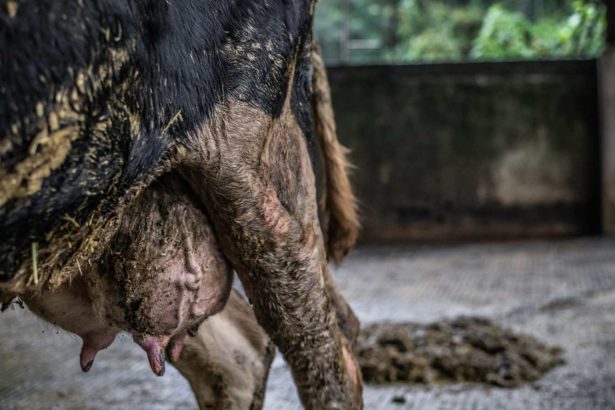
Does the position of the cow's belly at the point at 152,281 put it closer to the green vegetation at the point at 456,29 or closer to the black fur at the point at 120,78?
the black fur at the point at 120,78

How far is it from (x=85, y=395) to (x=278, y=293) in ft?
6.21

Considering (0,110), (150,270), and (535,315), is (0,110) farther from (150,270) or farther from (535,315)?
(535,315)

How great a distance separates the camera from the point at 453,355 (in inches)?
169

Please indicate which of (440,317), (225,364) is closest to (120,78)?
(225,364)

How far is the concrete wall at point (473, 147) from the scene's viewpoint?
326 inches

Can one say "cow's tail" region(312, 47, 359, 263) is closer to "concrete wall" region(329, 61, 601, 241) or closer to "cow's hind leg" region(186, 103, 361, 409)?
"cow's hind leg" region(186, 103, 361, 409)

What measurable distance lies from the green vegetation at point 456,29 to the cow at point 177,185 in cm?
665

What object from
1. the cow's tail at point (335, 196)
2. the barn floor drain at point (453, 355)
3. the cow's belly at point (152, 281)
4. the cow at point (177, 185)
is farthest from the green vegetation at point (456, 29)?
the cow's belly at point (152, 281)

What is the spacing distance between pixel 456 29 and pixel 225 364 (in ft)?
43.7

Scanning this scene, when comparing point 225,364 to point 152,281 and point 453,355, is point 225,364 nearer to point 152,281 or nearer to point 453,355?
point 152,281

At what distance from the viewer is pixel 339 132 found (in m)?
8.66

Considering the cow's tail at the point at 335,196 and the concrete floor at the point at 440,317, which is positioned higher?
the cow's tail at the point at 335,196

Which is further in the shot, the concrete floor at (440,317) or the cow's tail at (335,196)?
the concrete floor at (440,317)

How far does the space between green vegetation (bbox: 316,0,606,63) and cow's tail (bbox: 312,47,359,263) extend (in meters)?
6.03
